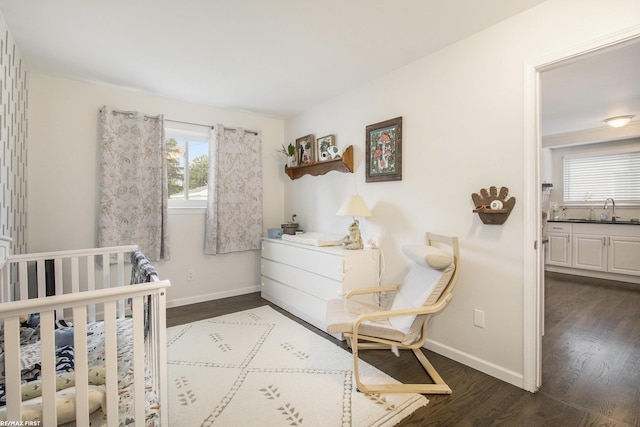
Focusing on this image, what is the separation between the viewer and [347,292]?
264 centimetres

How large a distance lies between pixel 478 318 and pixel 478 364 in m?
0.32

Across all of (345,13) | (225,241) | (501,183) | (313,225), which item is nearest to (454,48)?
(345,13)

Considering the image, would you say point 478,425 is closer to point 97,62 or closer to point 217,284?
point 217,284

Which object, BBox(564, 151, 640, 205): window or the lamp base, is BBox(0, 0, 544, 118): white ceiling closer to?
the lamp base

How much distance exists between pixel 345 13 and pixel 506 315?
223cm

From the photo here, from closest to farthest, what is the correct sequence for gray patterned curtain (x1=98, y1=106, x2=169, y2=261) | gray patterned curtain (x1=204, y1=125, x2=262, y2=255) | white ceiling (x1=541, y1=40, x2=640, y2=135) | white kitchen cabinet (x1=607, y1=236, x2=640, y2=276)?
white ceiling (x1=541, y1=40, x2=640, y2=135) < gray patterned curtain (x1=98, y1=106, x2=169, y2=261) < gray patterned curtain (x1=204, y1=125, x2=262, y2=255) < white kitchen cabinet (x1=607, y1=236, x2=640, y2=276)

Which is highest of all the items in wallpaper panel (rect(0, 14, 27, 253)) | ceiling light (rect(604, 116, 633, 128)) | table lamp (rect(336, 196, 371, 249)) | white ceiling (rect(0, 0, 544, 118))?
white ceiling (rect(0, 0, 544, 118))

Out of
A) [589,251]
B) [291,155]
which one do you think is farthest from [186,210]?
[589,251]

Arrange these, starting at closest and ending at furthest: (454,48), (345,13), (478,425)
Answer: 1. (478,425)
2. (345,13)
3. (454,48)

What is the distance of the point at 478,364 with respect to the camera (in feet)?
7.16

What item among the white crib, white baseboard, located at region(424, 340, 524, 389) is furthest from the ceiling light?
the white crib

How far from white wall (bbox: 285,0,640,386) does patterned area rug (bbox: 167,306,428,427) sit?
2.50 ft

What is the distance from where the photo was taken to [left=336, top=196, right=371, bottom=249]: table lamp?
279 cm

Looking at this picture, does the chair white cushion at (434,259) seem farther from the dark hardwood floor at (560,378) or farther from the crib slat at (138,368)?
the crib slat at (138,368)
